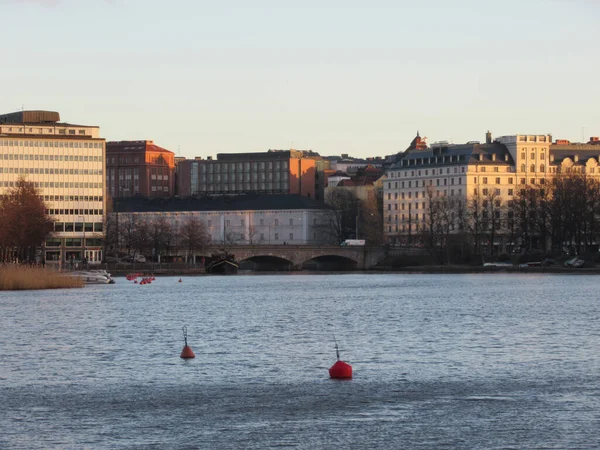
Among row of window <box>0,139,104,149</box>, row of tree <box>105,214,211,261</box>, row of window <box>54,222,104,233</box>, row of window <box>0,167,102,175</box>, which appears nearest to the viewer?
row of window <box>0,139,104,149</box>

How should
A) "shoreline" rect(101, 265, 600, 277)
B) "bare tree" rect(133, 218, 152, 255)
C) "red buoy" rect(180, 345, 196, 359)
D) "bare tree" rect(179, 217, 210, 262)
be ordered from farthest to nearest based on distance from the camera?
"bare tree" rect(179, 217, 210, 262) → "bare tree" rect(133, 218, 152, 255) → "shoreline" rect(101, 265, 600, 277) → "red buoy" rect(180, 345, 196, 359)

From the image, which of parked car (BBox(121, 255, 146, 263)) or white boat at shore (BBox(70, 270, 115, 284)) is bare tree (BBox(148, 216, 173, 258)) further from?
white boat at shore (BBox(70, 270, 115, 284))

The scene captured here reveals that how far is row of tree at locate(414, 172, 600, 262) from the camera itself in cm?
16250

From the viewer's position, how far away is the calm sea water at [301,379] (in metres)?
32.4

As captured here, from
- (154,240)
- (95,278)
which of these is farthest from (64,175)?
(95,278)

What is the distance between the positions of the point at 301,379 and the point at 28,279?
72033 millimetres

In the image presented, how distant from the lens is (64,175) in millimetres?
187000

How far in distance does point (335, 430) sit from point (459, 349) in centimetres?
1924

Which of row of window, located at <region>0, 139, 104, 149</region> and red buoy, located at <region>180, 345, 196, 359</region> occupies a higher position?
row of window, located at <region>0, 139, 104, 149</region>

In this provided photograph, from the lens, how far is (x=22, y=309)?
82750 mm

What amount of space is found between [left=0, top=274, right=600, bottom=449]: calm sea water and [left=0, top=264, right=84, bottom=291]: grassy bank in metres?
30.5

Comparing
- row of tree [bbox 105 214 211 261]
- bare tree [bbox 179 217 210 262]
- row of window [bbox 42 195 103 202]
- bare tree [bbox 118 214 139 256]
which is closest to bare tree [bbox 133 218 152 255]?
row of tree [bbox 105 214 211 261]

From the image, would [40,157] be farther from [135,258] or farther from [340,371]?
[340,371]

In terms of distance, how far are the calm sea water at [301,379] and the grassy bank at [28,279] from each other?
3046 centimetres
